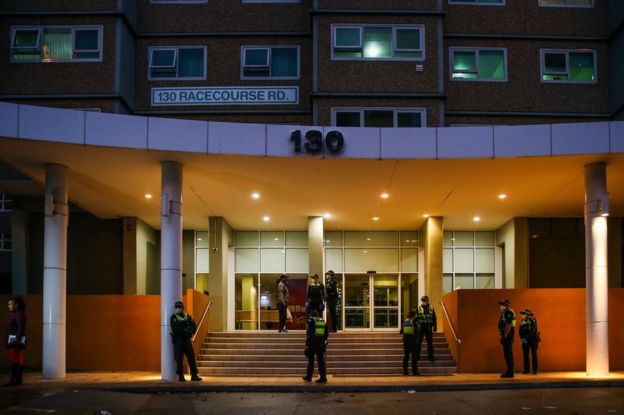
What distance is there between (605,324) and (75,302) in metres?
12.5

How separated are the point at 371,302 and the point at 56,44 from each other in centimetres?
1362

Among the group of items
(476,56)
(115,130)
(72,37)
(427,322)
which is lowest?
(427,322)

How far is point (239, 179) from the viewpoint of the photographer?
69.8ft

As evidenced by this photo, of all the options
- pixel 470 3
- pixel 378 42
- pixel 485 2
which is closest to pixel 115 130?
pixel 378 42

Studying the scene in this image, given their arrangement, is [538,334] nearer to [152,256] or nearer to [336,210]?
[336,210]

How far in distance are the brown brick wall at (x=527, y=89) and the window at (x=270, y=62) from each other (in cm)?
489

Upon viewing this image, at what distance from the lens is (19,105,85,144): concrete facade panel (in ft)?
55.6

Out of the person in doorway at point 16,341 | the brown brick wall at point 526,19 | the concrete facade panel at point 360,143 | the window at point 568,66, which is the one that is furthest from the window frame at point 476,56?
the person in doorway at point 16,341

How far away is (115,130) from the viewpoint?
1767 centimetres

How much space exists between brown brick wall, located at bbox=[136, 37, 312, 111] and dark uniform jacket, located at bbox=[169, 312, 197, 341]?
34.6 ft

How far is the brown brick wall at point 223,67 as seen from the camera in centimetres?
2772

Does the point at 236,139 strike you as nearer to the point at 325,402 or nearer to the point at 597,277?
the point at 325,402

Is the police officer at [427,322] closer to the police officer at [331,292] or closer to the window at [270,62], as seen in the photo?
the police officer at [331,292]

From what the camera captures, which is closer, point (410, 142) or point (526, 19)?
point (410, 142)
